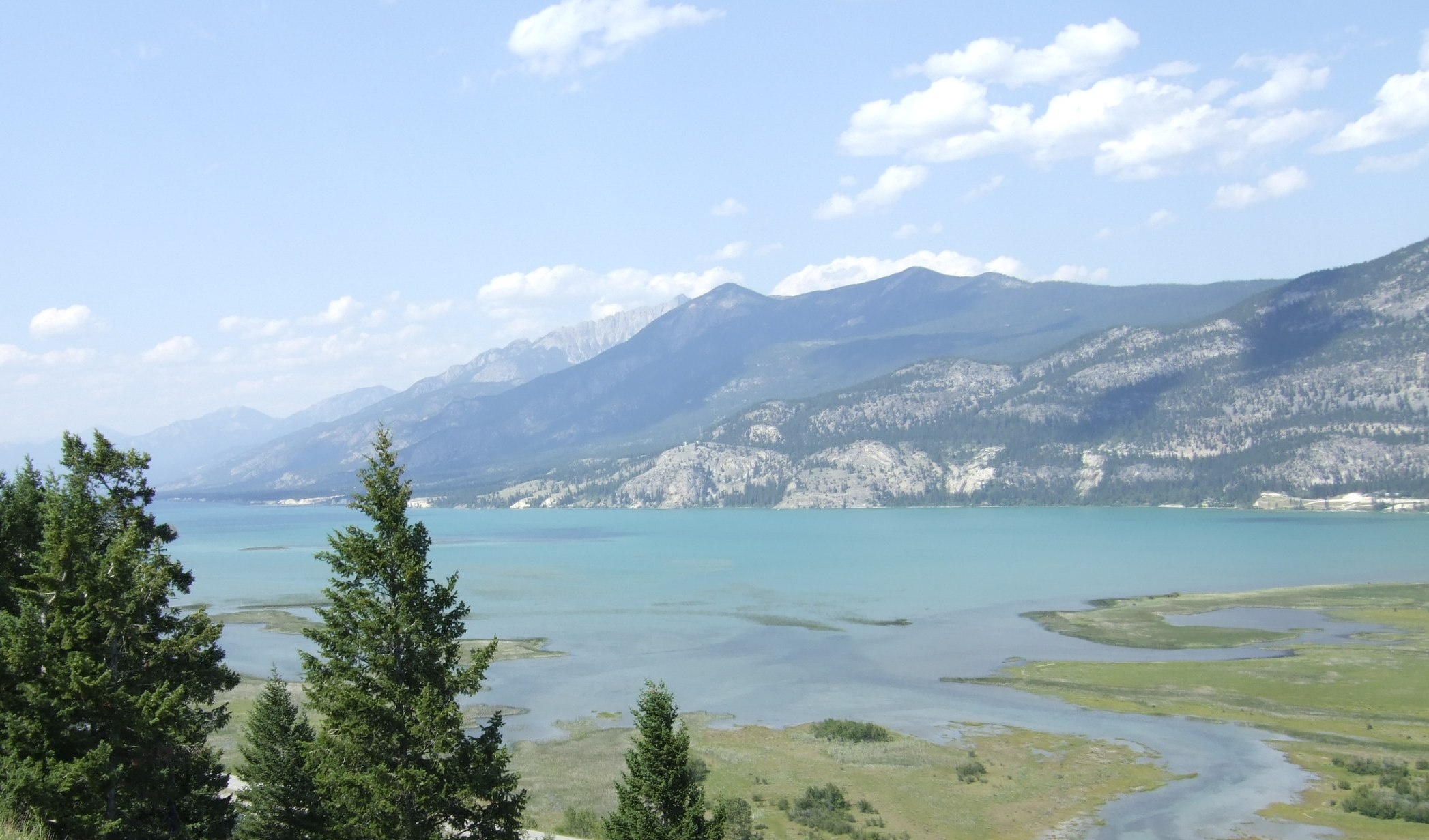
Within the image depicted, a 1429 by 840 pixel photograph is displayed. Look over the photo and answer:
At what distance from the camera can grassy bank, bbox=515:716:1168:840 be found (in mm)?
45125

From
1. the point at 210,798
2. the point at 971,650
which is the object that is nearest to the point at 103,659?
the point at 210,798

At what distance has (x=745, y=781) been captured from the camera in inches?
1960

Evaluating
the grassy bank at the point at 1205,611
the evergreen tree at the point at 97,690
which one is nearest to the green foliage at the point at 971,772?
the evergreen tree at the point at 97,690

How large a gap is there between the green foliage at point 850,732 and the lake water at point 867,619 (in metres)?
2.30

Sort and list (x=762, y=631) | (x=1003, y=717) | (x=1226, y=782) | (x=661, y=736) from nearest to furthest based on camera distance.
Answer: (x=661, y=736) < (x=1226, y=782) < (x=1003, y=717) < (x=762, y=631)

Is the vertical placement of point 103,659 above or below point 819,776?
above

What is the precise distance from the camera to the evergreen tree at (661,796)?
23.4 meters

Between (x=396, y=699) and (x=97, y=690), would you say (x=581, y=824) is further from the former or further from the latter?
(x=97, y=690)

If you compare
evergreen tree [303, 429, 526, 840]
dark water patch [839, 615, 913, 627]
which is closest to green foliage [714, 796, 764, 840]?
evergreen tree [303, 429, 526, 840]

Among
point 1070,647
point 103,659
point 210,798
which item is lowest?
point 1070,647

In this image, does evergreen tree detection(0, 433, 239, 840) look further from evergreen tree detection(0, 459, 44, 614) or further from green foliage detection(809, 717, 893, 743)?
green foliage detection(809, 717, 893, 743)

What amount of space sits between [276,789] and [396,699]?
10.3m

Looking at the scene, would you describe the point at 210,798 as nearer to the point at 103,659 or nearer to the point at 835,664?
the point at 103,659

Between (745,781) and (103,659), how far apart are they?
33.8 metres
